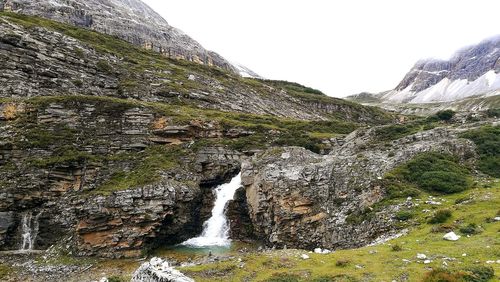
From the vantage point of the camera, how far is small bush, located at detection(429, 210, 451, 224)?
2988cm

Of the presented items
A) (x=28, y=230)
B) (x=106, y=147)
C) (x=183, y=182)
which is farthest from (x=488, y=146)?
(x=28, y=230)

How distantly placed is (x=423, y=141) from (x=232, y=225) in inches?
1068

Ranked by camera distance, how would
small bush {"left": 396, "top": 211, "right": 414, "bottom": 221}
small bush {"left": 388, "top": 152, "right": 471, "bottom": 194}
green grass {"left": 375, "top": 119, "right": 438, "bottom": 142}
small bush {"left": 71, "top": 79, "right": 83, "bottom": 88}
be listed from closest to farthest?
small bush {"left": 396, "top": 211, "right": 414, "bottom": 221}, small bush {"left": 388, "top": 152, "right": 471, "bottom": 194}, green grass {"left": 375, "top": 119, "right": 438, "bottom": 142}, small bush {"left": 71, "top": 79, "right": 83, "bottom": 88}

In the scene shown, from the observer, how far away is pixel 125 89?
271ft

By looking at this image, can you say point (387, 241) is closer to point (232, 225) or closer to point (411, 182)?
point (411, 182)

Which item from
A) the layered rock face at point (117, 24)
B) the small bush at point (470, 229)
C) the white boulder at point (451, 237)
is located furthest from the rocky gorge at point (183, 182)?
the layered rock face at point (117, 24)

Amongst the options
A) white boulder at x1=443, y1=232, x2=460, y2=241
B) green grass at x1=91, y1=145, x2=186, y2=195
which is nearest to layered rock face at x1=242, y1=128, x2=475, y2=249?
white boulder at x1=443, y1=232, x2=460, y2=241

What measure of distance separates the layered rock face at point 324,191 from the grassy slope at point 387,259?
6.64 metres

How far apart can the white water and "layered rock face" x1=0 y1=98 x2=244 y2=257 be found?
118cm

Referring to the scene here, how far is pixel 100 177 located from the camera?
48.8 meters

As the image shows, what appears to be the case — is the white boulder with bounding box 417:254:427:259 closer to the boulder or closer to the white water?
the boulder

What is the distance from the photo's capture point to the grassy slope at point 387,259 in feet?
69.6

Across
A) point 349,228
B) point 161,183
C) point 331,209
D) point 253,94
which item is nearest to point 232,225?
point 161,183

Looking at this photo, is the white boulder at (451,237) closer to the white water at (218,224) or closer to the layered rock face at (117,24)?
the white water at (218,224)
